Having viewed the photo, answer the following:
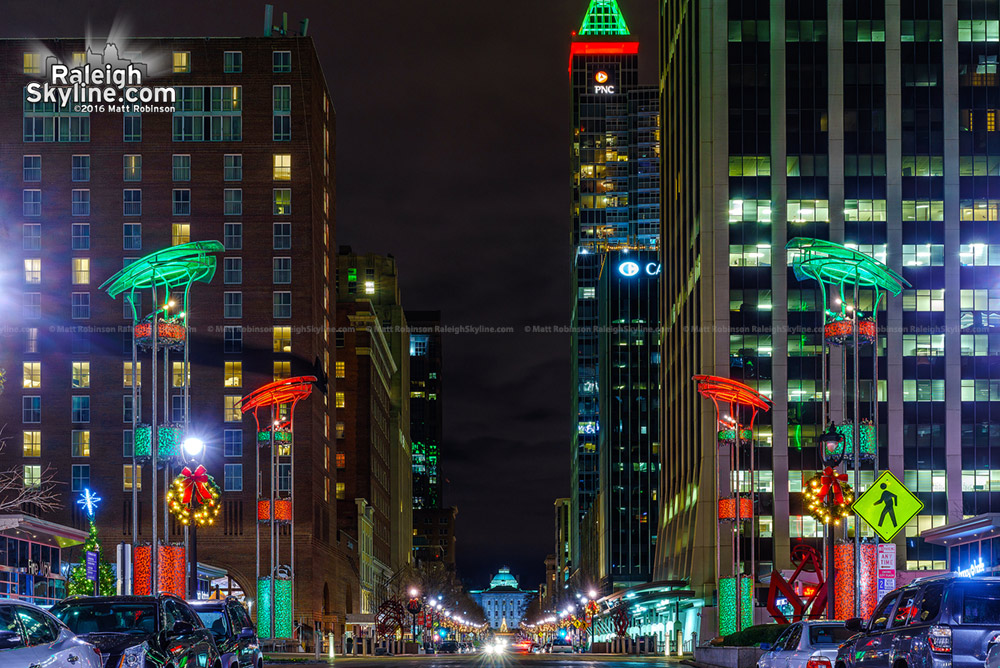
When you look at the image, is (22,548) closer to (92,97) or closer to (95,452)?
A: (95,452)

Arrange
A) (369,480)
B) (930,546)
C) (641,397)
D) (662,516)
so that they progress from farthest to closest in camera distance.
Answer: (641,397), (369,480), (662,516), (930,546)

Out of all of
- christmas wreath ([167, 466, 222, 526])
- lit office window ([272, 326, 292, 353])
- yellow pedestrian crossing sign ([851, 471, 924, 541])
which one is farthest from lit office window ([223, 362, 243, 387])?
yellow pedestrian crossing sign ([851, 471, 924, 541])

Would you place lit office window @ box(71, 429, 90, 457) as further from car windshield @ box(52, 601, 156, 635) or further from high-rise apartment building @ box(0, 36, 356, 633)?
car windshield @ box(52, 601, 156, 635)

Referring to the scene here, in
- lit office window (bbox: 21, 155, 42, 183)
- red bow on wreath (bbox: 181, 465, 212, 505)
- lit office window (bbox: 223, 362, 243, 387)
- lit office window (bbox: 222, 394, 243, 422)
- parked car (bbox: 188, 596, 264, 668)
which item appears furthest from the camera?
lit office window (bbox: 21, 155, 42, 183)

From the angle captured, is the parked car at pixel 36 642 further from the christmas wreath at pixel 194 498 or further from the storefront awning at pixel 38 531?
the storefront awning at pixel 38 531

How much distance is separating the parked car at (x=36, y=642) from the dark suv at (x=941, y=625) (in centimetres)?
1097

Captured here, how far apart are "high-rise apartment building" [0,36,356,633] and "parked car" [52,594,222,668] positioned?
8142cm

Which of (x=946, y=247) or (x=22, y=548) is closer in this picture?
(x=22, y=548)

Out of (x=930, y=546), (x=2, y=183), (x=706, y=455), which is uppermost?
(x=2, y=183)

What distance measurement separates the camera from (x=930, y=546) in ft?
318

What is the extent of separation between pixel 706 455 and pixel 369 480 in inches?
1977

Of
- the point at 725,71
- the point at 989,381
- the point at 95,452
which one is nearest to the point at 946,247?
the point at 989,381

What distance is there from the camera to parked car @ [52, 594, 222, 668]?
18969 mm

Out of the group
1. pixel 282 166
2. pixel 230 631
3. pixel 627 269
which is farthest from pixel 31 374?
pixel 627 269
